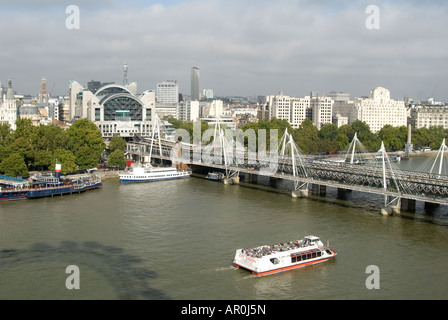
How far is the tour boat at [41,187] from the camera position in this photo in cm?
2769

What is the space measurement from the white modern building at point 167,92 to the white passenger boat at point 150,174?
125 m

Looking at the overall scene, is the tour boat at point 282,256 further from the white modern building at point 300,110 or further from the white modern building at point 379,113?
the white modern building at point 379,113

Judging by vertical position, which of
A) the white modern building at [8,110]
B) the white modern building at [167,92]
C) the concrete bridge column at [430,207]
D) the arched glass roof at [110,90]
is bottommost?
the concrete bridge column at [430,207]

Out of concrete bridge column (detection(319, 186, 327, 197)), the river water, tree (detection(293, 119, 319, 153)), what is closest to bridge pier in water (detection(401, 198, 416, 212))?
the river water

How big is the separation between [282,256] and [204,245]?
3.55m

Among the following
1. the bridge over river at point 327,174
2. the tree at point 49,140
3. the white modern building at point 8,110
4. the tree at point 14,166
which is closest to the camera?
the bridge over river at point 327,174

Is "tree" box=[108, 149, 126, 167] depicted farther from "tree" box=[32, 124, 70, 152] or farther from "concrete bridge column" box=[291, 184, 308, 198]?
"concrete bridge column" box=[291, 184, 308, 198]

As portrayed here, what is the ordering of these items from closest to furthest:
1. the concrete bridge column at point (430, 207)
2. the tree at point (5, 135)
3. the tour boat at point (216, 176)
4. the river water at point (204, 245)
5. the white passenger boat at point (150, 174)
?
1. the river water at point (204, 245)
2. the concrete bridge column at point (430, 207)
3. the white passenger boat at point (150, 174)
4. the tour boat at point (216, 176)
5. the tree at point (5, 135)

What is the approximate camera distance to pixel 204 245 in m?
19.2

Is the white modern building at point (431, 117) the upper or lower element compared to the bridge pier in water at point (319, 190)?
upper

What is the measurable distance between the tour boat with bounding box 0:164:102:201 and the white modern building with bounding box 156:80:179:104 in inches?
5113

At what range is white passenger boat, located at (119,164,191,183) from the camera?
3434cm

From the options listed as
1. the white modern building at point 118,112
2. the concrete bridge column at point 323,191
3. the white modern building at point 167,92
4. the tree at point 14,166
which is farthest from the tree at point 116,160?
the white modern building at point 167,92
